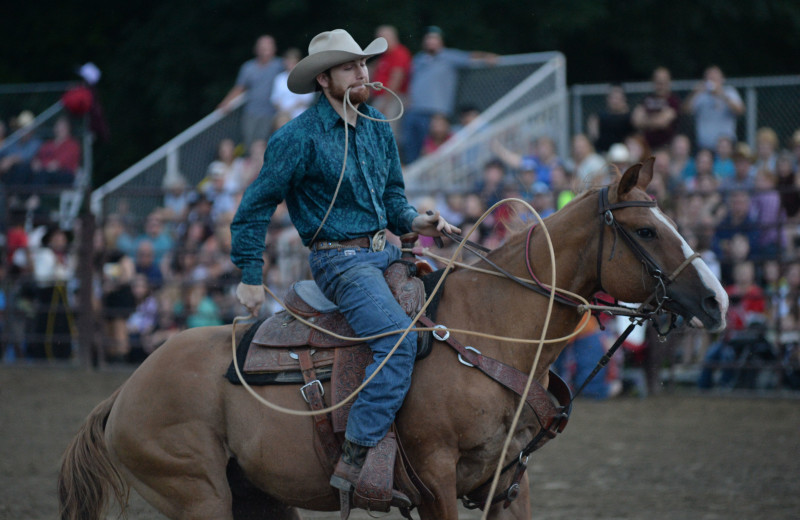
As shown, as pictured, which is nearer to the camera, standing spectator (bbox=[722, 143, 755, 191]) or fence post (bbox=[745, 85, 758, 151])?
standing spectator (bbox=[722, 143, 755, 191])

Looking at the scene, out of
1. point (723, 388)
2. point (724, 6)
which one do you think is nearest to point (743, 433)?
point (723, 388)

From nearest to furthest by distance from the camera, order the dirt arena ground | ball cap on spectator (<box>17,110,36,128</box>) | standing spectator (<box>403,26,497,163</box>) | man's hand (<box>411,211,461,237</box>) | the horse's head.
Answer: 1. the horse's head
2. man's hand (<box>411,211,461,237</box>)
3. the dirt arena ground
4. standing spectator (<box>403,26,497,163</box>)
5. ball cap on spectator (<box>17,110,36,128</box>)

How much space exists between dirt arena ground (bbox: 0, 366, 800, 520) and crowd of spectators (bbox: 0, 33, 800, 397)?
742 millimetres

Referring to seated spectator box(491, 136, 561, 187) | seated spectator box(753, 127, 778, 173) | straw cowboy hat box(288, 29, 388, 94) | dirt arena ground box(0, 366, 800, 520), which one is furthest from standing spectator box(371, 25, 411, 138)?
straw cowboy hat box(288, 29, 388, 94)

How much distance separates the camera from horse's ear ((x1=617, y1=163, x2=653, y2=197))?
4023 mm

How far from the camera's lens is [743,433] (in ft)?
28.0

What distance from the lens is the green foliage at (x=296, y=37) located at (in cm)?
1628

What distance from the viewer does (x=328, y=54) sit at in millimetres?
4312

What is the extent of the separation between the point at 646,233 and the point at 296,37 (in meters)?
14.4

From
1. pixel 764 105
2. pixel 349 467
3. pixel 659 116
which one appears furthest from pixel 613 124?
pixel 349 467

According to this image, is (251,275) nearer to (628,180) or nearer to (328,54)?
(328,54)

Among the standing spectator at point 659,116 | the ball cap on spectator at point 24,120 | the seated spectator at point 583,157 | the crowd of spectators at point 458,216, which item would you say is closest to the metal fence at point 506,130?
the crowd of spectators at point 458,216

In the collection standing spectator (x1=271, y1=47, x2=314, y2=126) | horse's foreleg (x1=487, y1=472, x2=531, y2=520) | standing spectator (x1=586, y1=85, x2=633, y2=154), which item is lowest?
horse's foreleg (x1=487, y1=472, x2=531, y2=520)

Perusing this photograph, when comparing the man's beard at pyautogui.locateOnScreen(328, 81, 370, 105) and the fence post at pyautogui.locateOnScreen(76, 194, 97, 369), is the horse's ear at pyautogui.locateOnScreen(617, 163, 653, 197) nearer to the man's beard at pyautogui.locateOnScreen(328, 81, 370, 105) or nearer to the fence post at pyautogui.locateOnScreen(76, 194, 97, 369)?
the man's beard at pyautogui.locateOnScreen(328, 81, 370, 105)
